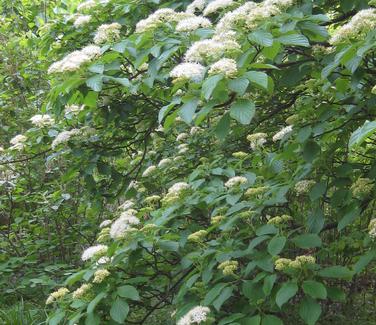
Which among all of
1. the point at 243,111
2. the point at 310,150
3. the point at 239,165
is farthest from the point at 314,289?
the point at 239,165

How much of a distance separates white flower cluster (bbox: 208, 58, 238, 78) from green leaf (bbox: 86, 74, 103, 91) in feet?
1.85

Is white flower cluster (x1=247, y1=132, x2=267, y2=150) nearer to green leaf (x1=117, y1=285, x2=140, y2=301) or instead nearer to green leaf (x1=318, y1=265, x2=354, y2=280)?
green leaf (x1=318, y1=265, x2=354, y2=280)

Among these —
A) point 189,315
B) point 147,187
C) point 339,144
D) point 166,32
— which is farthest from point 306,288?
point 147,187

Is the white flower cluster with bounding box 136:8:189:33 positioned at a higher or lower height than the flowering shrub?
higher

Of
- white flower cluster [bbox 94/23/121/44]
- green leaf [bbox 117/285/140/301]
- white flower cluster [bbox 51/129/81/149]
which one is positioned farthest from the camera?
white flower cluster [bbox 51/129/81/149]

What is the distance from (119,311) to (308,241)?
31.8 inches

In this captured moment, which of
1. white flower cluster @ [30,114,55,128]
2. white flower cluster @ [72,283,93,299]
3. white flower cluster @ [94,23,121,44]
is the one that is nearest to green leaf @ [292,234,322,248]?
white flower cluster @ [72,283,93,299]

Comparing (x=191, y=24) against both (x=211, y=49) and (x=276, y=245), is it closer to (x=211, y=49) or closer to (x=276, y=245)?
(x=211, y=49)

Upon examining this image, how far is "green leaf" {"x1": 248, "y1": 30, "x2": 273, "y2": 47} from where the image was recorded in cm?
149

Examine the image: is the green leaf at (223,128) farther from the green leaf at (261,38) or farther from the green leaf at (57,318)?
the green leaf at (57,318)

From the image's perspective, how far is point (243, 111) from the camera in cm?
142

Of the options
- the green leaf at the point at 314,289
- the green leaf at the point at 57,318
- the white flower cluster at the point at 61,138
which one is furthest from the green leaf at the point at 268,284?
the white flower cluster at the point at 61,138

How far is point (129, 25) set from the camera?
3236 millimetres

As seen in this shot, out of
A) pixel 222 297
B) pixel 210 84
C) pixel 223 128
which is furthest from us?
pixel 222 297
